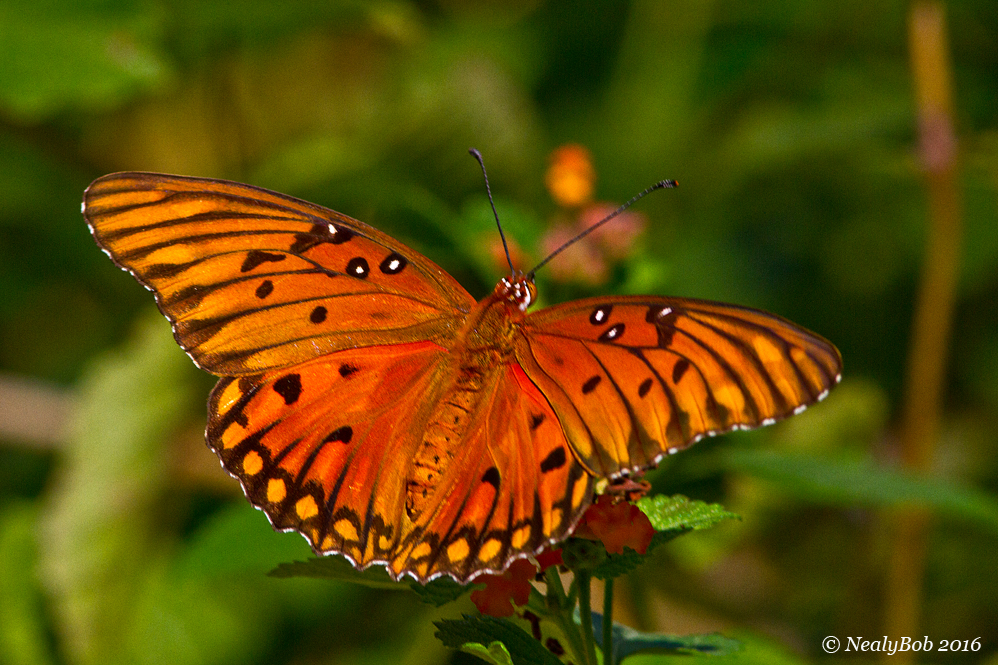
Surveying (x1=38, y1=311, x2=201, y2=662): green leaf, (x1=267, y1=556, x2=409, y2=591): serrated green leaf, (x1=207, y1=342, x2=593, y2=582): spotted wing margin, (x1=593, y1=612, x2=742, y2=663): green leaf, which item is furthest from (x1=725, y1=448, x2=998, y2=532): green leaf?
(x1=38, y1=311, x2=201, y2=662): green leaf

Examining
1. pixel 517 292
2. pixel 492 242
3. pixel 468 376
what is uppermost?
pixel 492 242

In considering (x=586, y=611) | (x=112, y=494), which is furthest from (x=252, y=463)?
(x=112, y=494)

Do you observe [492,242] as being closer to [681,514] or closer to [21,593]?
[681,514]

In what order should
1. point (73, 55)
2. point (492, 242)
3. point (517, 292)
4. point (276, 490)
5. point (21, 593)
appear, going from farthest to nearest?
point (21, 593)
point (73, 55)
point (492, 242)
point (517, 292)
point (276, 490)

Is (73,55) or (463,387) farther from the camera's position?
(73,55)

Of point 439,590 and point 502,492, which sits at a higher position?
point 502,492

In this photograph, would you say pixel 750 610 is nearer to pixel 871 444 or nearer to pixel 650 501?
pixel 871 444

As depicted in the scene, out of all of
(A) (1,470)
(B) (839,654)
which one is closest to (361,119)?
(A) (1,470)
